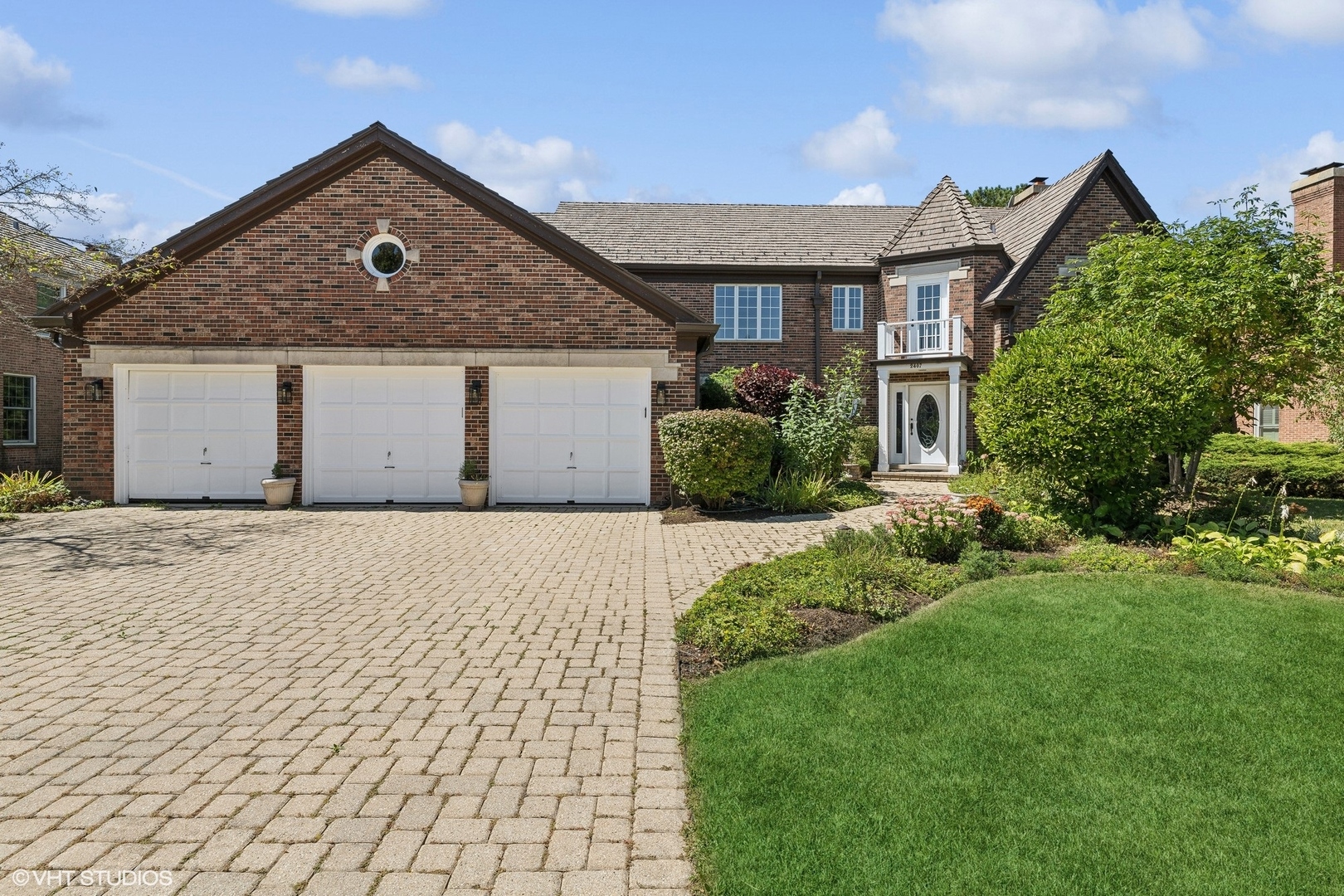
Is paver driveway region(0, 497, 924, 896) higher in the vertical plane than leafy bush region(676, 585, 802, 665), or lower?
lower

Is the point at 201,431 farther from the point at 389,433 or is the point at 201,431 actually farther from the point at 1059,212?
the point at 1059,212

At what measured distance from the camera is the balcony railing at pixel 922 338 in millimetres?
20922

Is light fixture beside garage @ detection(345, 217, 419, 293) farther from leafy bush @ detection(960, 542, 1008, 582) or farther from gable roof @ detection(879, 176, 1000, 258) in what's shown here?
gable roof @ detection(879, 176, 1000, 258)

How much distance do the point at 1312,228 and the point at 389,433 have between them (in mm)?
25715

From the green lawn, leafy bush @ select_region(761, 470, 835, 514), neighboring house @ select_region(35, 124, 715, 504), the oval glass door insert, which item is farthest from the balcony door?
the green lawn

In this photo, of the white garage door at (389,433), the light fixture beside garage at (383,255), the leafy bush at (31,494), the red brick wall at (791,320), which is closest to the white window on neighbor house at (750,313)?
the red brick wall at (791,320)

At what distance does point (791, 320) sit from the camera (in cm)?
2292

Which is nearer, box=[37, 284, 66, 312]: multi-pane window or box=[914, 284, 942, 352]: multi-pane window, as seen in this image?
box=[914, 284, 942, 352]: multi-pane window

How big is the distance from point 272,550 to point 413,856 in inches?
307

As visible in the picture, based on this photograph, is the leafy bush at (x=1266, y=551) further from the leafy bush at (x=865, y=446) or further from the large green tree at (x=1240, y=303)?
the leafy bush at (x=865, y=446)

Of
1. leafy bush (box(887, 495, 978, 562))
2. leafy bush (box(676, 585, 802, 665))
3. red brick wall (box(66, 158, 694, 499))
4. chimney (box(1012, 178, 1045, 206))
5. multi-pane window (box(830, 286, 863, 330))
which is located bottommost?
leafy bush (box(676, 585, 802, 665))

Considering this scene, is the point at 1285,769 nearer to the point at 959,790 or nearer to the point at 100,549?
the point at 959,790

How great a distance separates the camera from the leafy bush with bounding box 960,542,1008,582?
7676mm

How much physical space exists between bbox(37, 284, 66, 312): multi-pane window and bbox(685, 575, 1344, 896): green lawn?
2669cm
